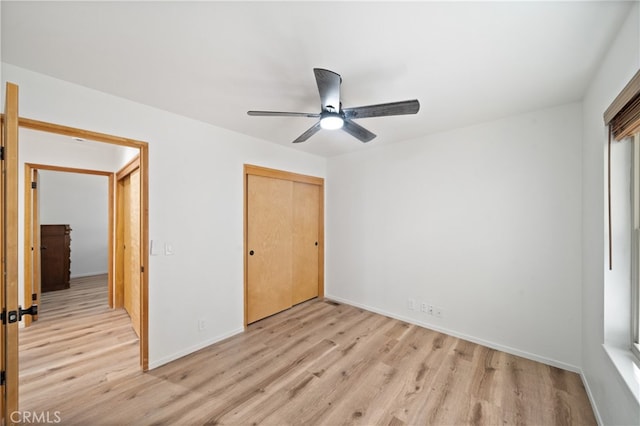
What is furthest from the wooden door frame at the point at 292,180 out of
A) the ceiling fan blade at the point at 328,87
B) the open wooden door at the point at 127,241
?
the ceiling fan blade at the point at 328,87

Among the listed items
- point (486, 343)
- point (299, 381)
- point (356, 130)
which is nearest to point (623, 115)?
point (356, 130)

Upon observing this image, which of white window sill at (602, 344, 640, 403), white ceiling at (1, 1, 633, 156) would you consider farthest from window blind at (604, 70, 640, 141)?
white window sill at (602, 344, 640, 403)

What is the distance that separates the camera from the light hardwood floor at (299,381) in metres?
1.68

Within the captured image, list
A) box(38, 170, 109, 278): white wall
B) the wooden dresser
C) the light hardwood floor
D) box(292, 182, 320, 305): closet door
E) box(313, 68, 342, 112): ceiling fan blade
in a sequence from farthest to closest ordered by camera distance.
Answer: box(38, 170, 109, 278): white wall → the wooden dresser → box(292, 182, 320, 305): closet door → the light hardwood floor → box(313, 68, 342, 112): ceiling fan blade

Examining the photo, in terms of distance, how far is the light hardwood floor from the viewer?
1683mm

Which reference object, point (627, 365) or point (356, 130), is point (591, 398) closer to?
point (627, 365)

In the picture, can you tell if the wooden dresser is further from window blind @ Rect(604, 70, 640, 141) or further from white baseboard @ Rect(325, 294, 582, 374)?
window blind @ Rect(604, 70, 640, 141)

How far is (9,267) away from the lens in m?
1.13

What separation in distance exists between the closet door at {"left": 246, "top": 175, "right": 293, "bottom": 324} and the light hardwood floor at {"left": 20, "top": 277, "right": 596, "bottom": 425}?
0.48m

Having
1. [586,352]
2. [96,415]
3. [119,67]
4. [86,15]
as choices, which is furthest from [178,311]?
[586,352]

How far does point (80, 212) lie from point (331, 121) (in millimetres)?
6635

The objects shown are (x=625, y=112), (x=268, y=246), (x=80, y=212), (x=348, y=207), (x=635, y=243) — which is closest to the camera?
(x=625, y=112)

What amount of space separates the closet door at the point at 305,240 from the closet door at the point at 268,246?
0.13m

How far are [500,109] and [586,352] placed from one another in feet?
7.21
